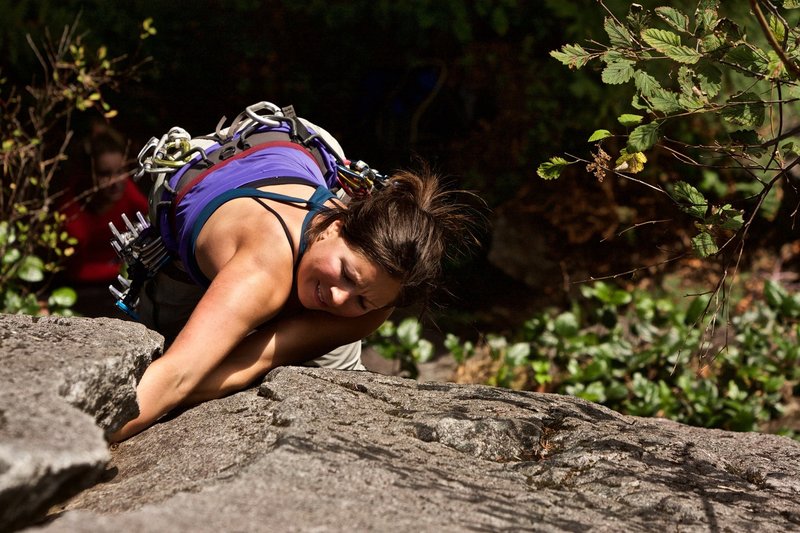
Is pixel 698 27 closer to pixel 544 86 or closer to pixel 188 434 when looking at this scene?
pixel 188 434

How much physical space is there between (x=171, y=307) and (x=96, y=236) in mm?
2654

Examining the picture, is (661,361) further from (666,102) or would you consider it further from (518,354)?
(666,102)

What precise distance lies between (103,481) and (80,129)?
459 centimetres

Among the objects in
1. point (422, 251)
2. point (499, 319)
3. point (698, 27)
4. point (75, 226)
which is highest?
point (698, 27)

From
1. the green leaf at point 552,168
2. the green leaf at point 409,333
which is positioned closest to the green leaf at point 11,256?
the green leaf at point 409,333

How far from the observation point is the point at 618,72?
2.38 m

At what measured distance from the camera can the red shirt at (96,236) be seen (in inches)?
224

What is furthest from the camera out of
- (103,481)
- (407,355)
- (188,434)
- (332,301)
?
(407,355)

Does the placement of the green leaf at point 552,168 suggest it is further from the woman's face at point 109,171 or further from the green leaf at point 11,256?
the woman's face at point 109,171

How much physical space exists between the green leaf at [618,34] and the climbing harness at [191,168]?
0.97m

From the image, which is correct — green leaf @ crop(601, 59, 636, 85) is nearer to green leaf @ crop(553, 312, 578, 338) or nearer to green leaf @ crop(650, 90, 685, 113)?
green leaf @ crop(650, 90, 685, 113)

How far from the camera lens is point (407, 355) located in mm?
4789

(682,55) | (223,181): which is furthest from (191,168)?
(682,55)

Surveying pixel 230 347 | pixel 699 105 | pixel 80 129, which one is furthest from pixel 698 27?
pixel 80 129
